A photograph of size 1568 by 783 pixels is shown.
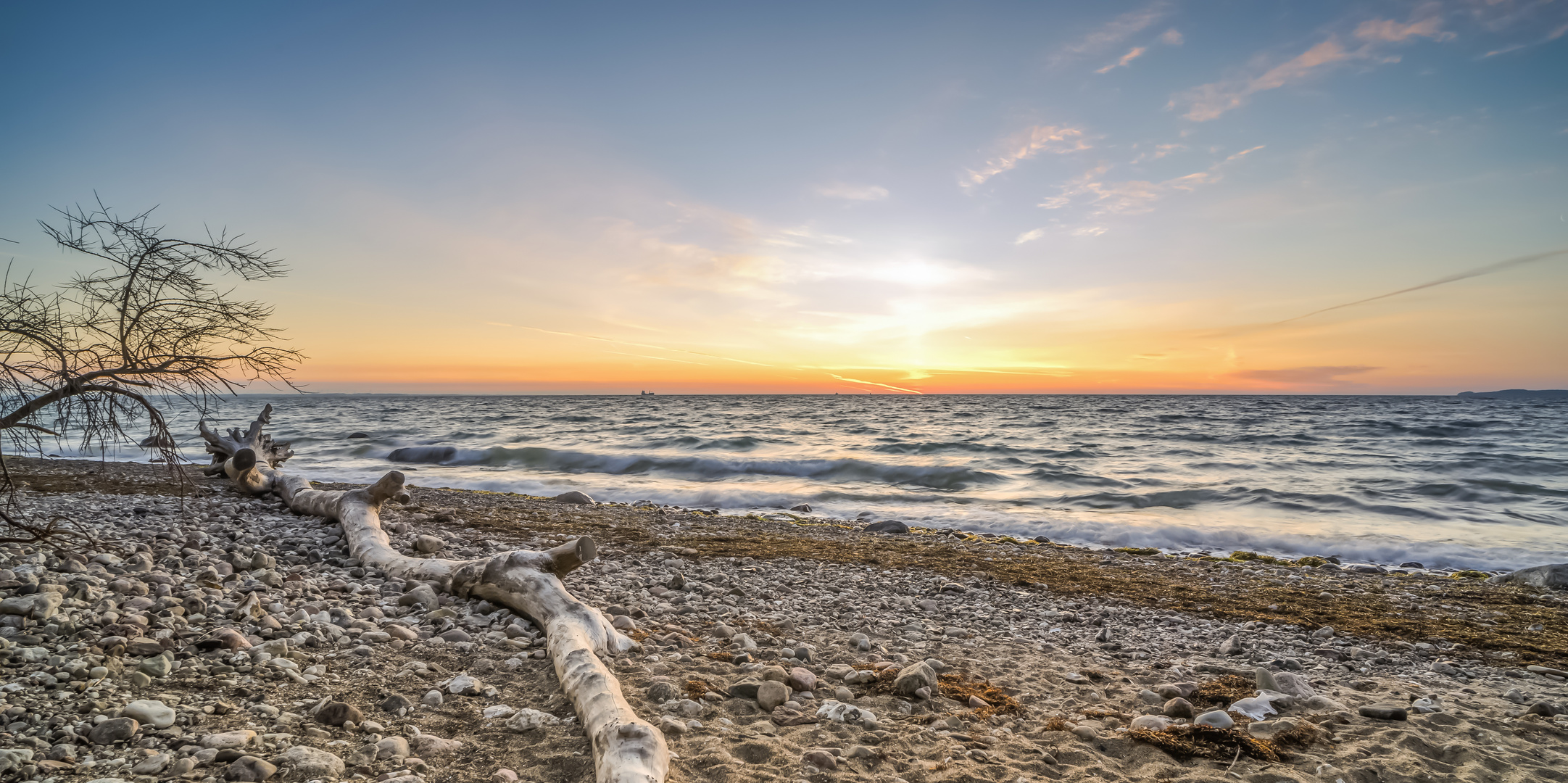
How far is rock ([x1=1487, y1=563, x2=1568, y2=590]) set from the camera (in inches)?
329

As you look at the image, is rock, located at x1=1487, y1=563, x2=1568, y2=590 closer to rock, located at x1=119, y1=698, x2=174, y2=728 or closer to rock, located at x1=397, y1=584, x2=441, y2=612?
rock, located at x1=397, y1=584, x2=441, y2=612

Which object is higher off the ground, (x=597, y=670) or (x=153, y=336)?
(x=153, y=336)

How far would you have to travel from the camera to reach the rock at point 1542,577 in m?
8.35

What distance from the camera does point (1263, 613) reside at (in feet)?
23.0

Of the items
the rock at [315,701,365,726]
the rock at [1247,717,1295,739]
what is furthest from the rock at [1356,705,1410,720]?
the rock at [315,701,365,726]

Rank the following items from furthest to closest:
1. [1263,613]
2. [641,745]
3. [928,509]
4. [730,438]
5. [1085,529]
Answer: [730,438] → [928,509] → [1085,529] → [1263,613] → [641,745]

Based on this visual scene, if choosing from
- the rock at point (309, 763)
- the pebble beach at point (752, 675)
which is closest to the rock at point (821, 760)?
the pebble beach at point (752, 675)

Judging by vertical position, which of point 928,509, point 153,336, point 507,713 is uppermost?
point 153,336

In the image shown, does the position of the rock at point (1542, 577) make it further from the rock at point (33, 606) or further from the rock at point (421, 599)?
the rock at point (33, 606)

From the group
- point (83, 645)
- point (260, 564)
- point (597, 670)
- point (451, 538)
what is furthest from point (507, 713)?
point (451, 538)

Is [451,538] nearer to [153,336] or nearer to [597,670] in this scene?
[153,336]

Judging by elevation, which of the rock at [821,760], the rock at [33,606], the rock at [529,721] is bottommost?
the rock at [821,760]

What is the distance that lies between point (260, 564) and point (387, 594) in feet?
4.06

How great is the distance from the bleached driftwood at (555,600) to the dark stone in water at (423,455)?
51.8ft
